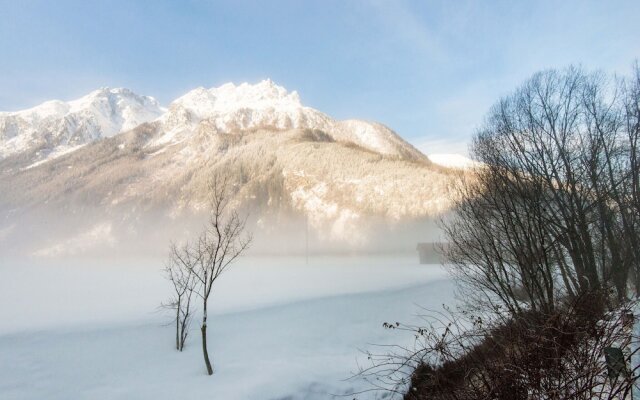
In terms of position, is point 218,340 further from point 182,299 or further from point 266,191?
point 266,191

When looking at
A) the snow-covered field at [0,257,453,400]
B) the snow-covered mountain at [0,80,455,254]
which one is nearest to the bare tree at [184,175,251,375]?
the snow-covered field at [0,257,453,400]

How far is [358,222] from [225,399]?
99.9 meters

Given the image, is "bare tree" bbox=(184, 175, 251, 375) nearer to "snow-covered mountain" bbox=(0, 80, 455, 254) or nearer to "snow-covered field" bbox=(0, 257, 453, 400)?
"snow-covered field" bbox=(0, 257, 453, 400)

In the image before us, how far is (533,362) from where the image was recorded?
3.24m

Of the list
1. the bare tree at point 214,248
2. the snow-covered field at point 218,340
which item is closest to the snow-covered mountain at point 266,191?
the snow-covered field at point 218,340

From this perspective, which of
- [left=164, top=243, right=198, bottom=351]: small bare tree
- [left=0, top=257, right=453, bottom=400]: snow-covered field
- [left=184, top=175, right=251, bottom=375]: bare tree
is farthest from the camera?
[left=164, top=243, right=198, bottom=351]: small bare tree

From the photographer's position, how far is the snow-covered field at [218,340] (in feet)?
53.8

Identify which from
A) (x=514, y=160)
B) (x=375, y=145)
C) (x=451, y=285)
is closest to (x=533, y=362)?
(x=514, y=160)

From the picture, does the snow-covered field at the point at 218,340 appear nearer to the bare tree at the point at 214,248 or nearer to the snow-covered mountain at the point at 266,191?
the bare tree at the point at 214,248

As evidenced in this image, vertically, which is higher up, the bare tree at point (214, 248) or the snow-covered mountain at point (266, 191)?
the snow-covered mountain at point (266, 191)

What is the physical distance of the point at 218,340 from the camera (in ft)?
79.9

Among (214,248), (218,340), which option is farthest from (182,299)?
(214,248)

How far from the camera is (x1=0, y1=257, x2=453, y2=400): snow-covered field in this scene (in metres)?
16.4

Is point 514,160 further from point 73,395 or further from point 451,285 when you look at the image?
point 451,285
